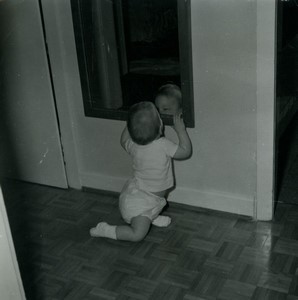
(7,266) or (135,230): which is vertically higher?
(7,266)

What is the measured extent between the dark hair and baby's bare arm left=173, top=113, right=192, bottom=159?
3.9 inches

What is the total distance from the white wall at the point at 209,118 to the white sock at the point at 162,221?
8.6 inches

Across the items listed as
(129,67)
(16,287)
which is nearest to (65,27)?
(129,67)

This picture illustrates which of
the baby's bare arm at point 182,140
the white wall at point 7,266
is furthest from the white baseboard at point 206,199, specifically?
the white wall at point 7,266

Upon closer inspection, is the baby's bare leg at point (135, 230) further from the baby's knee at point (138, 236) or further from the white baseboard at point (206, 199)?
the white baseboard at point (206, 199)

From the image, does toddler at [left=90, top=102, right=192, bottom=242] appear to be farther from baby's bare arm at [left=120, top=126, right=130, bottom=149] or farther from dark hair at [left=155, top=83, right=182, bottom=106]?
dark hair at [left=155, top=83, right=182, bottom=106]

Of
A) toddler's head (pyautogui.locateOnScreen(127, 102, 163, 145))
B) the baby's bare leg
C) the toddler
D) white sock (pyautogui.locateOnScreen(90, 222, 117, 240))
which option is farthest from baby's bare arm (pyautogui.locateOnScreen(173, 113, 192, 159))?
white sock (pyautogui.locateOnScreen(90, 222, 117, 240))

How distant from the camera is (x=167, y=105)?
2.80 m

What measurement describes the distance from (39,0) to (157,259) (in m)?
1.56

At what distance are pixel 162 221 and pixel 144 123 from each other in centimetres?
56

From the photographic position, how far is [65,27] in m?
2.84

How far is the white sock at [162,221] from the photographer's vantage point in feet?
9.10

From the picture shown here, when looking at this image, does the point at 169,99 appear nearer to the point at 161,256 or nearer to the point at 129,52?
the point at 129,52

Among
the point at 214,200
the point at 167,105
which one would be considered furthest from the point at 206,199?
the point at 167,105
